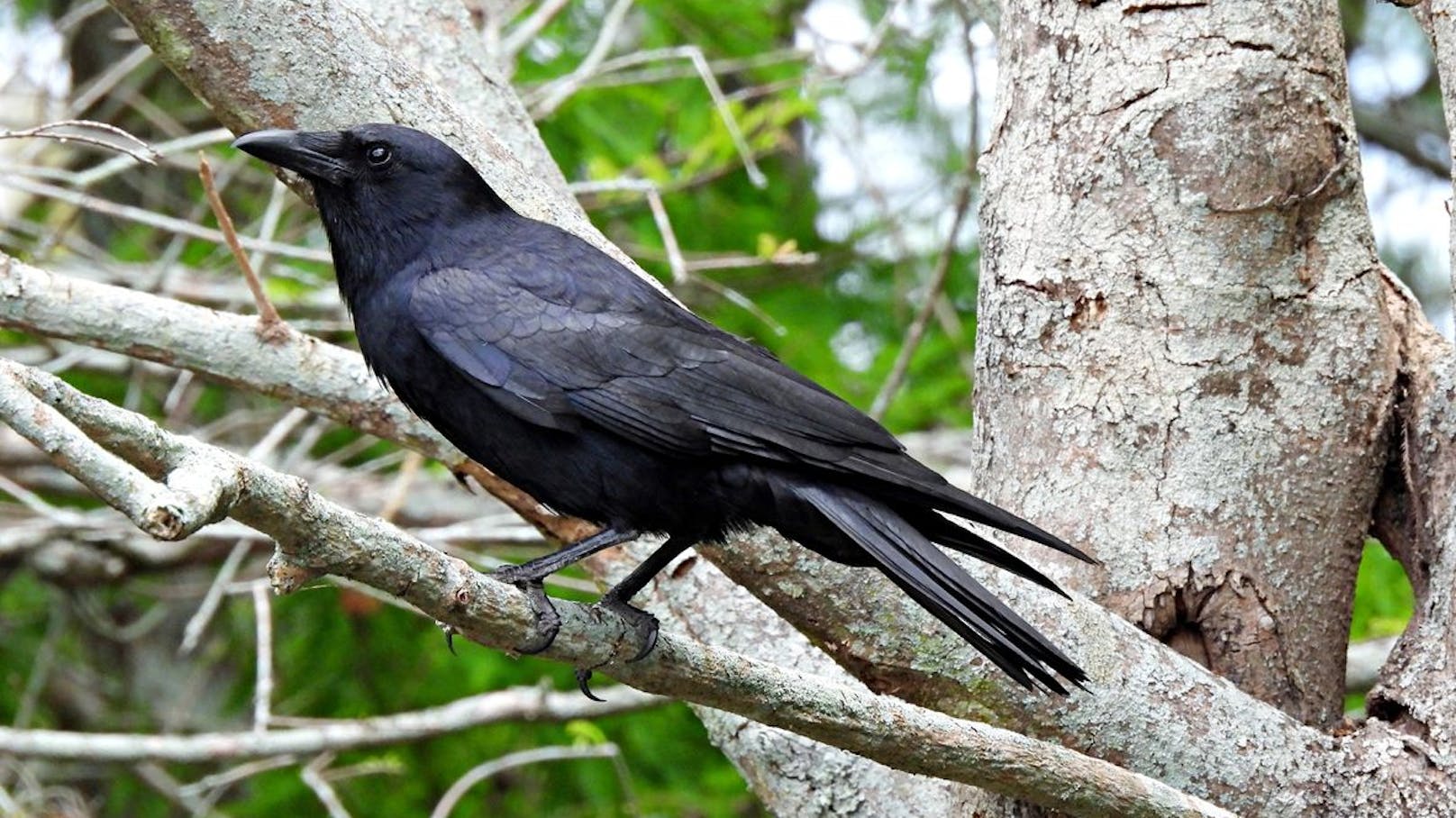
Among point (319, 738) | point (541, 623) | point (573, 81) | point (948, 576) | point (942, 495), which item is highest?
point (573, 81)

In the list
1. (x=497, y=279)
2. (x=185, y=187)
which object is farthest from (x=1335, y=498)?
(x=185, y=187)

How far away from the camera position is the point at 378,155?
3.77m

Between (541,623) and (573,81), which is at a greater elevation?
(573,81)

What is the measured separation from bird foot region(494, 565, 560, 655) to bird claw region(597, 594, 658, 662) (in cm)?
15

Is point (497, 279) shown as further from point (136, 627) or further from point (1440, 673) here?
point (136, 627)

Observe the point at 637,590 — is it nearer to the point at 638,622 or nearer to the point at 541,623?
the point at 638,622

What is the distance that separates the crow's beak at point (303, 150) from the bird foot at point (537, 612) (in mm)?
1038

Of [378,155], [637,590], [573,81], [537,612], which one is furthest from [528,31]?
[537,612]

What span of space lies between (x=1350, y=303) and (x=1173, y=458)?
1.82 feet

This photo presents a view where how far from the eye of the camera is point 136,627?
24.0 feet

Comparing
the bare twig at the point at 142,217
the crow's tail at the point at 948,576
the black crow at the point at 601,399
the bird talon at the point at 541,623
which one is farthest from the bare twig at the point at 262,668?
the crow's tail at the point at 948,576

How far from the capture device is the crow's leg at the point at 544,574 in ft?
9.66

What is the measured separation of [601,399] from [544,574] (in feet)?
1.26

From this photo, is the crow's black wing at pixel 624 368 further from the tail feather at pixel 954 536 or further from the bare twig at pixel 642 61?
the bare twig at pixel 642 61
